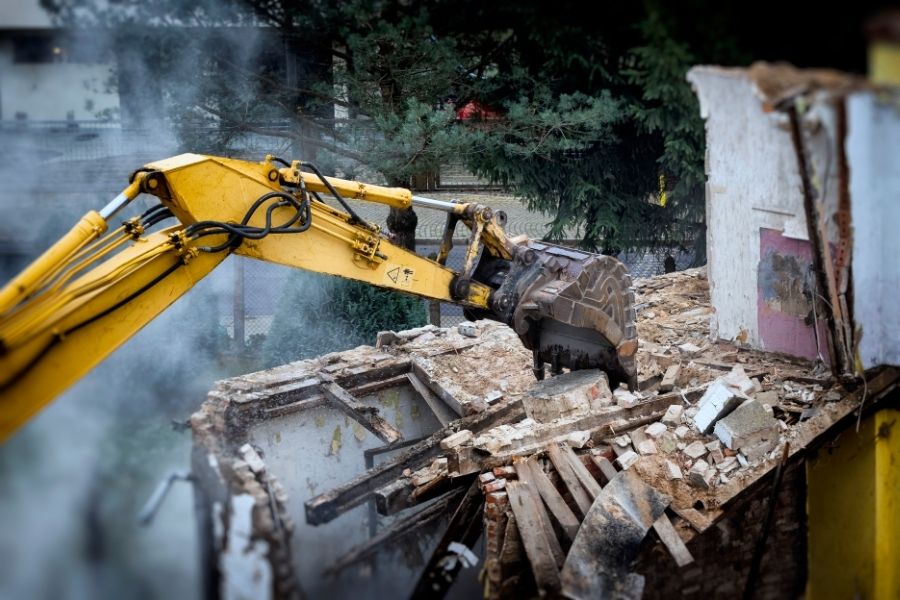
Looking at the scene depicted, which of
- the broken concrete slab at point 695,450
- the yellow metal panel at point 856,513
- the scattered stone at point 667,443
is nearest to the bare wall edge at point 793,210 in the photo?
the yellow metal panel at point 856,513

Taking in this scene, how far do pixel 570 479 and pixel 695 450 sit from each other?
975 mm

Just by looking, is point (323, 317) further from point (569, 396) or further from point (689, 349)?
point (569, 396)

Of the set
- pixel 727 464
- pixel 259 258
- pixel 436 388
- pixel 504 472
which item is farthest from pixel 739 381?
pixel 259 258

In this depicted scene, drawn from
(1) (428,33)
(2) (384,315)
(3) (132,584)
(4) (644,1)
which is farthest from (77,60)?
(4) (644,1)

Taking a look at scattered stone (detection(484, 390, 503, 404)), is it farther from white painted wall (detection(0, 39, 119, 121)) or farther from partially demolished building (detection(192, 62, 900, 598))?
white painted wall (detection(0, 39, 119, 121))

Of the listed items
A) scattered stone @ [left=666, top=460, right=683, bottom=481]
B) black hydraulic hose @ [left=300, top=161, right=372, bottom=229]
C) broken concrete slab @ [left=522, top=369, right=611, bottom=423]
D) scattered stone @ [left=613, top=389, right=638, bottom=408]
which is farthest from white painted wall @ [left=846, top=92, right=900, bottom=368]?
black hydraulic hose @ [left=300, top=161, right=372, bottom=229]

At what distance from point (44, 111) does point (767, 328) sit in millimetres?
6999

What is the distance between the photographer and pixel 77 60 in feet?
33.5

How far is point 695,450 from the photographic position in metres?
7.11

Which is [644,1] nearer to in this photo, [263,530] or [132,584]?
[263,530]

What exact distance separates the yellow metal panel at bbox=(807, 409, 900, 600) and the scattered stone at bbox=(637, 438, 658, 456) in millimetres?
1119

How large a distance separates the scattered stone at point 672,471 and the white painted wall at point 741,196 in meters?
2.20

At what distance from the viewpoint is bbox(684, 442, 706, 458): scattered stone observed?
7070mm

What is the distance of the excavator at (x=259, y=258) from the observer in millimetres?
5031
